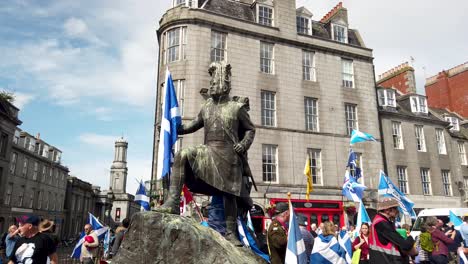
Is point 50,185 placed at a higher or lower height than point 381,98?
lower

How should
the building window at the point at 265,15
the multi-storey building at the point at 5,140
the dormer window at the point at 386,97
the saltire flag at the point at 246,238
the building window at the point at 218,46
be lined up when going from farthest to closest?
1. the multi-storey building at the point at 5,140
2. the dormer window at the point at 386,97
3. the building window at the point at 265,15
4. the building window at the point at 218,46
5. the saltire flag at the point at 246,238

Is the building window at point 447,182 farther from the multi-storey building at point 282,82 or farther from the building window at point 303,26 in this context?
the building window at point 303,26

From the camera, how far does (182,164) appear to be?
5.33m

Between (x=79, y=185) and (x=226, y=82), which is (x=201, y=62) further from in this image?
(x=79, y=185)

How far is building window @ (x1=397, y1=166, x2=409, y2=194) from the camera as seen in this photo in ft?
90.5

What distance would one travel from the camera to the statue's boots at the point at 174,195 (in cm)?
503

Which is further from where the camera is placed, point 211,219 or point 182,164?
point 211,219

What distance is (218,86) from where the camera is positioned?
5992 mm

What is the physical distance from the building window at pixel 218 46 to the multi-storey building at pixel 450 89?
2924cm

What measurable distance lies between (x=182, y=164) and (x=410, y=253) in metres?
3.17

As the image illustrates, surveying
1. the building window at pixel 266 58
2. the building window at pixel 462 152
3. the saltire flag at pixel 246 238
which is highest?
the building window at pixel 266 58

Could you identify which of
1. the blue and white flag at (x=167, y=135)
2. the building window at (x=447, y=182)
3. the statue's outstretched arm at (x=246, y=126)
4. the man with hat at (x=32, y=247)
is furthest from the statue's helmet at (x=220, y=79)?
the building window at (x=447, y=182)

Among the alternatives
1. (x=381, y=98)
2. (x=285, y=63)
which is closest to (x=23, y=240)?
(x=285, y=63)

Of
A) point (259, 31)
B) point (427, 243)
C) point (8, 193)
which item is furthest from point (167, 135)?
point (8, 193)
